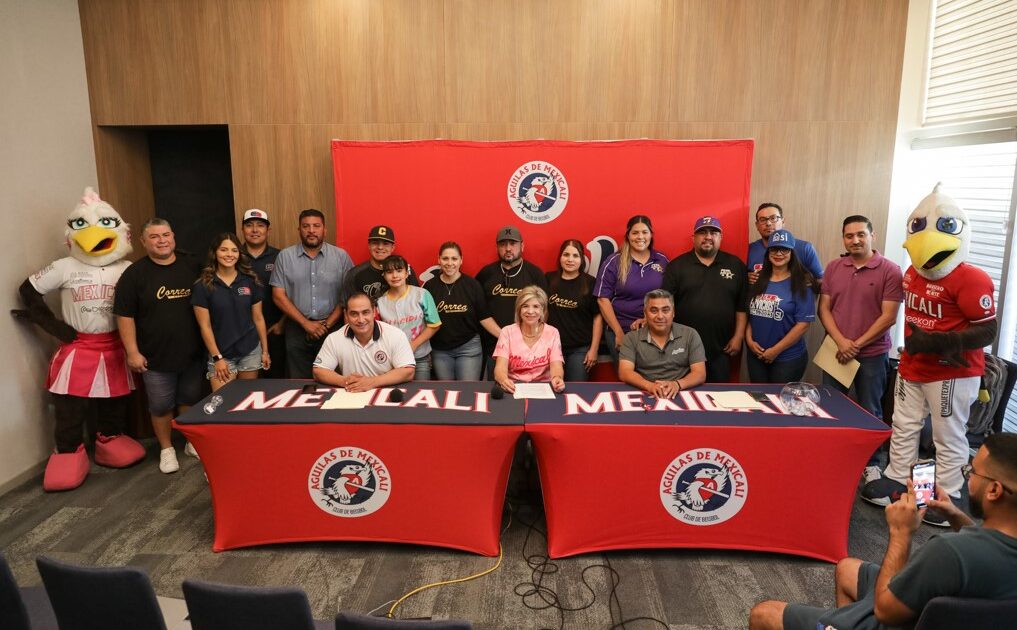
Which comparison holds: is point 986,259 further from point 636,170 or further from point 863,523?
point 636,170

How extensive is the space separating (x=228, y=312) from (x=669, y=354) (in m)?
2.69

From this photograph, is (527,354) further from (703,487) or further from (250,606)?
(250,606)

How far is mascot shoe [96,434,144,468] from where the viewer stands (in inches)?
170

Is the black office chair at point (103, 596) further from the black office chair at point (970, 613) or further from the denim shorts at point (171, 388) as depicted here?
the denim shorts at point (171, 388)

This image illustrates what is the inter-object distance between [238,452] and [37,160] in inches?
109

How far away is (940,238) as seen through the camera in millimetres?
3219

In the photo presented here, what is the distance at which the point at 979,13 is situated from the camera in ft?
13.9

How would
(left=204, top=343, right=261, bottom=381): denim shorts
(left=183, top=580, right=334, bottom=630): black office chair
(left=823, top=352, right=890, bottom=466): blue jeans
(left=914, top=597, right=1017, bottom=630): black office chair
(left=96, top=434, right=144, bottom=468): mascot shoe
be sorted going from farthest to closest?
(left=96, top=434, right=144, bottom=468): mascot shoe
(left=204, top=343, right=261, bottom=381): denim shorts
(left=823, top=352, right=890, bottom=466): blue jeans
(left=183, top=580, right=334, bottom=630): black office chair
(left=914, top=597, right=1017, bottom=630): black office chair

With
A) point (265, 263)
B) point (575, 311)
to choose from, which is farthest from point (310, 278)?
point (575, 311)

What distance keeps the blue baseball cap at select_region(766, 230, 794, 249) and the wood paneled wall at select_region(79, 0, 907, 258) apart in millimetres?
1085

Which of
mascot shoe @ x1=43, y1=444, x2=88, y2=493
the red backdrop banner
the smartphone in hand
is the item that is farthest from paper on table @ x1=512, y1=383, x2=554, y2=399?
mascot shoe @ x1=43, y1=444, x2=88, y2=493

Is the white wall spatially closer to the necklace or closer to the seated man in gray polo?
the necklace

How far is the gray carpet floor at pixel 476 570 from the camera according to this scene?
9.15ft

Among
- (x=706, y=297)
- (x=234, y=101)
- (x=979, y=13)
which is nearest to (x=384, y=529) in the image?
(x=706, y=297)
